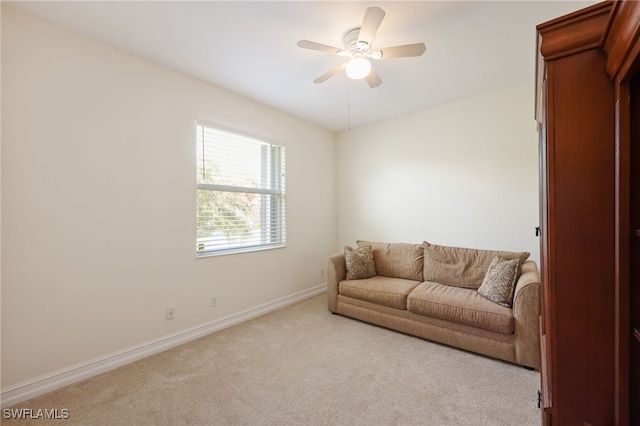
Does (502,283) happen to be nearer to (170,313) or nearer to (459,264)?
(459,264)

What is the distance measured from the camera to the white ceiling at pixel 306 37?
1882 mm

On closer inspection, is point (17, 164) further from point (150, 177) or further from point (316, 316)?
point (316, 316)

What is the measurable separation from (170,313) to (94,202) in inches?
47.3

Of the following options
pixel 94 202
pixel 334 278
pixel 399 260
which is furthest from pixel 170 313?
pixel 399 260

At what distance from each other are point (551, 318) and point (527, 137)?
2.95 m

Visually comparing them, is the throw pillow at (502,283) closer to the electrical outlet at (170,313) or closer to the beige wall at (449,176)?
the beige wall at (449,176)

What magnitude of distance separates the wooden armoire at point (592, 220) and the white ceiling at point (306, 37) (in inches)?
55.4

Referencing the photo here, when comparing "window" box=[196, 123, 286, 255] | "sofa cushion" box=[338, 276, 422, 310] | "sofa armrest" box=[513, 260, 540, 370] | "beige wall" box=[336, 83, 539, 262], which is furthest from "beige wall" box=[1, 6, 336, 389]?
"sofa armrest" box=[513, 260, 540, 370]

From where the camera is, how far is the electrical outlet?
2.63m

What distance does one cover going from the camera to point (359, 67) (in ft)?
6.69

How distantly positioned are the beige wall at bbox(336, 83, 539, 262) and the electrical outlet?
108 inches

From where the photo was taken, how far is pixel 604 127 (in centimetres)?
78

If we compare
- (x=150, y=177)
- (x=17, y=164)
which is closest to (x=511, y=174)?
(x=150, y=177)

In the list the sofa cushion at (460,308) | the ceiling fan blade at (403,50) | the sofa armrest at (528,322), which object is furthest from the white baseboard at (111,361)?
the ceiling fan blade at (403,50)
